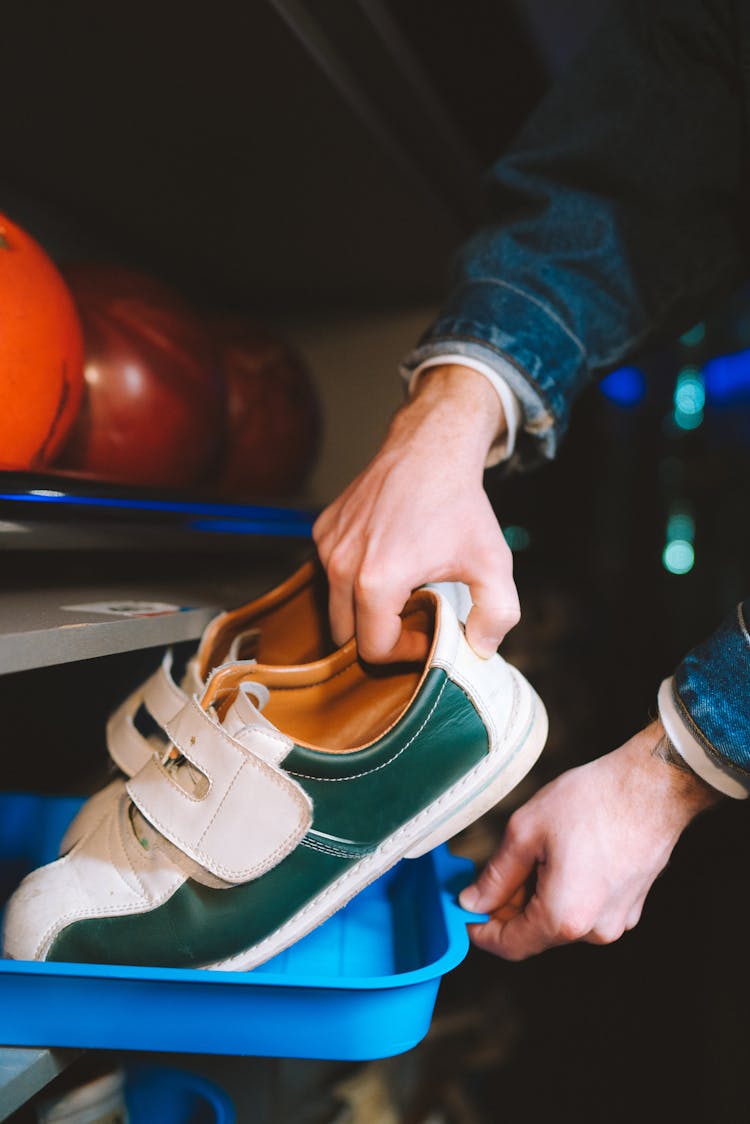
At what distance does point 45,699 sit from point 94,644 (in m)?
0.56

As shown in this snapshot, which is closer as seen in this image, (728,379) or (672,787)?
(672,787)

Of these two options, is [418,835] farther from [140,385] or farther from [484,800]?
[140,385]

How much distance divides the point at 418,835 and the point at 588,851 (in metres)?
0.12

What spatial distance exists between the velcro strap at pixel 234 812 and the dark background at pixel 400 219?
1.02 feet

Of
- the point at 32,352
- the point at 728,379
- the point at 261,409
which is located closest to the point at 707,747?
the point at 32,352

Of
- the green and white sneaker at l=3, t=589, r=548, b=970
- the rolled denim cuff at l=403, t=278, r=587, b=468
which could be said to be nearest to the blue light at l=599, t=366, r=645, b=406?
the rolled denim cuff at l=403, t=278, r=587, b=468

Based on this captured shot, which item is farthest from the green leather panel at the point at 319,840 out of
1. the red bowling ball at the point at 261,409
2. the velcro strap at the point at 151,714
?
the red bowling ball at the point at 261,409

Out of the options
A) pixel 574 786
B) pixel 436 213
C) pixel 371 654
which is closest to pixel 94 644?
pixel 371 654

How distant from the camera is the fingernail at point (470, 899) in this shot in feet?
1.88

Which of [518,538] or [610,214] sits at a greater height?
[610,214]

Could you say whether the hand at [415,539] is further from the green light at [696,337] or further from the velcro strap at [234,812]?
the green light at [696,337]

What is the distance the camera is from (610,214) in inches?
28.5

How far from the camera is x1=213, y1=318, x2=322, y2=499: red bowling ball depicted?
42.5 inches

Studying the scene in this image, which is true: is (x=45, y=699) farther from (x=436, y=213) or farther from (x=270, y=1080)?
(x=436, y=213)
